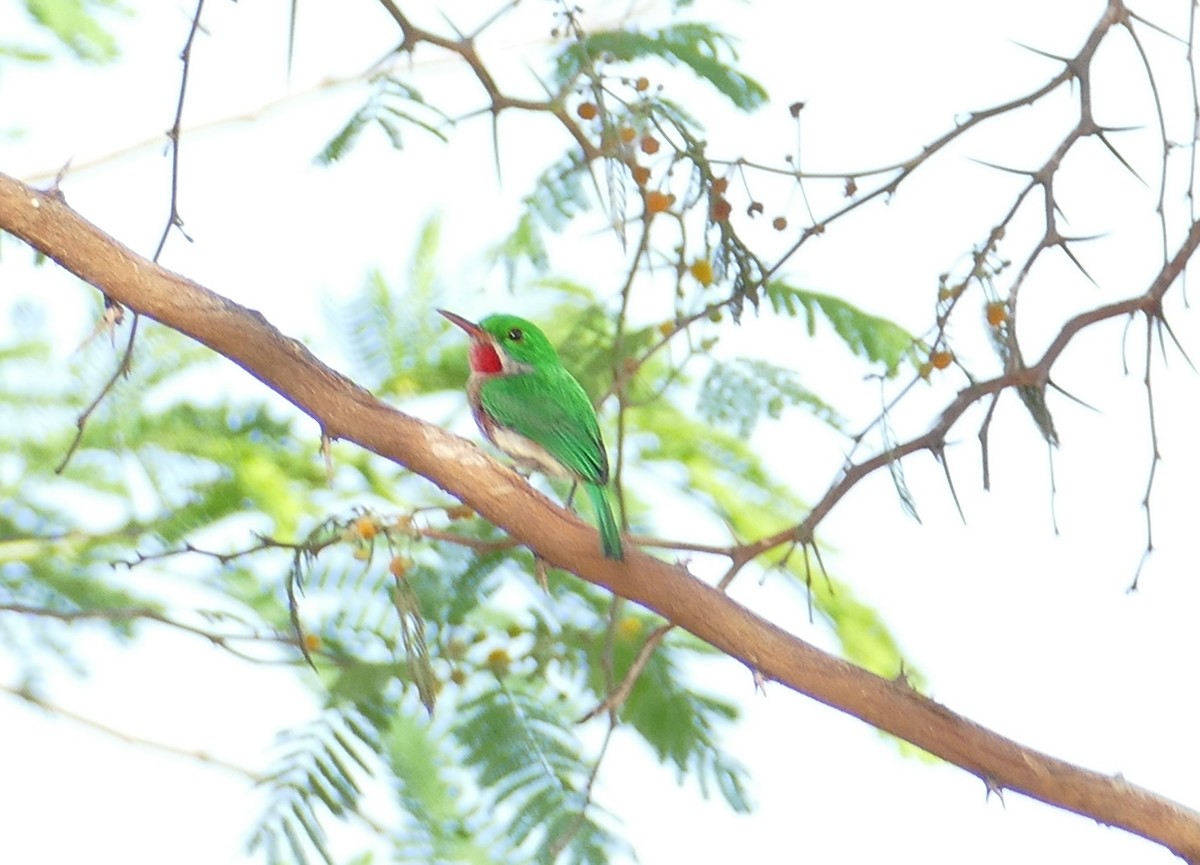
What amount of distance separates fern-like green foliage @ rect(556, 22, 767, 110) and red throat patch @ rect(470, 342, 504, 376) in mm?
332

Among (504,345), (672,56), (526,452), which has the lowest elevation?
(526,452)

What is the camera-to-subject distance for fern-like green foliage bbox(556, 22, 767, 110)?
156 cm

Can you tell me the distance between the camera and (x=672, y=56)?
1.61 metres

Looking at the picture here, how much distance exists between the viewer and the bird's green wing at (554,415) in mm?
1555

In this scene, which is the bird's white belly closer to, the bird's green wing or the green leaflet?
the bird's green wing

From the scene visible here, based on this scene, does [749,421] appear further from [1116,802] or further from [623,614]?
[1116,802]

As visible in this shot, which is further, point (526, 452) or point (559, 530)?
point (526, 452)

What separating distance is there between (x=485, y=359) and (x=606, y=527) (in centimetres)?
53

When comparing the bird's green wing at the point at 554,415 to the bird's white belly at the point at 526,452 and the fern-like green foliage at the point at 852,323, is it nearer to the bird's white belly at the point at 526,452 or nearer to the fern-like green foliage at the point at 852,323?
the bird's white belly at the point at 526,452

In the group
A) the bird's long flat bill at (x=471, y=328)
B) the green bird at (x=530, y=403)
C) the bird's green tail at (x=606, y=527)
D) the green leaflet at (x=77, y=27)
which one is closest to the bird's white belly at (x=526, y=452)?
the green bird at (x=530, y=403)

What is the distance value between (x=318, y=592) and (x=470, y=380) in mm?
351

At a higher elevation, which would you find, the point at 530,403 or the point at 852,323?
the point at 852,323

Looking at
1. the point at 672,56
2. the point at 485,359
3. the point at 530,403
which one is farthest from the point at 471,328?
the point at 672,56

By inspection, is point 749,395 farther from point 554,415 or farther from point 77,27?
point 77,27
